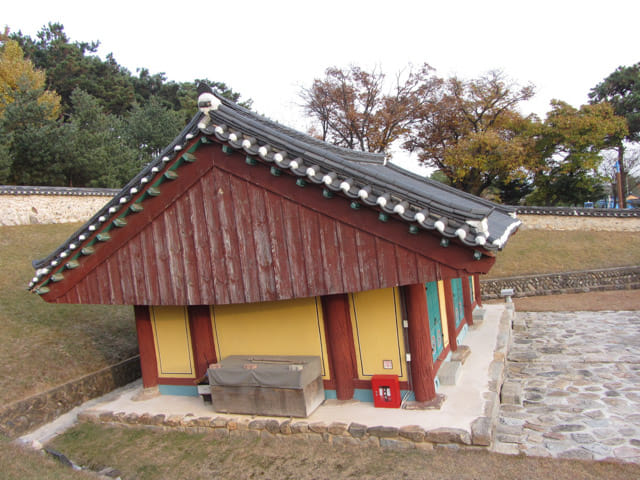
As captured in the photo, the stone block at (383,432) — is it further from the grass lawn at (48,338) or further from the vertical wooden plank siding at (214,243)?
the grass lawn at (48,338)

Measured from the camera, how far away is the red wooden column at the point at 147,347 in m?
10.2

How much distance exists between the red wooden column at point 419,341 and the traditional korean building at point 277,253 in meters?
0.02

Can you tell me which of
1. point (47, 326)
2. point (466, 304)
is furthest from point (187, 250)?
point (466, 304)

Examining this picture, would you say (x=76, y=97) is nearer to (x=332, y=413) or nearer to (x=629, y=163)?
(x=332, y=413)

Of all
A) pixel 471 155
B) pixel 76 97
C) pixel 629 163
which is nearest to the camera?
pixel 471 155

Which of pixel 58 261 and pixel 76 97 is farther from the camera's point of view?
pixel 76 97

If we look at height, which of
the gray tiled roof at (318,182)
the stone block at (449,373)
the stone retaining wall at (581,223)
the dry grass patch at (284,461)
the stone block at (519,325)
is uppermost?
the gray tiled roof at (318,182)

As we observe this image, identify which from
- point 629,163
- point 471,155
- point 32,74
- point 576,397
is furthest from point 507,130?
point 32,74

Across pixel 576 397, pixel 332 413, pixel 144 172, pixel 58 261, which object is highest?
pixel 144 172

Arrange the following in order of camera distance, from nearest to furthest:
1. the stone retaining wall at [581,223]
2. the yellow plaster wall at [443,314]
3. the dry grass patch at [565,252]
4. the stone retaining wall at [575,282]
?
the yellow plaster wall at [443,314] < the stone retaining wall at [575,282] < the dry grass patch at [565,252] < the stone retaining wall at [581,223]

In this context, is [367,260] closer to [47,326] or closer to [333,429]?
[333,429]

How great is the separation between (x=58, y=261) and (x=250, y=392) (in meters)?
4.63

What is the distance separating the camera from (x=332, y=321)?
28.3 feet

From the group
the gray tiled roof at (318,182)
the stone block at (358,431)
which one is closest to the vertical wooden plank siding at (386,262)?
the gray tiled roof at (318,182)
